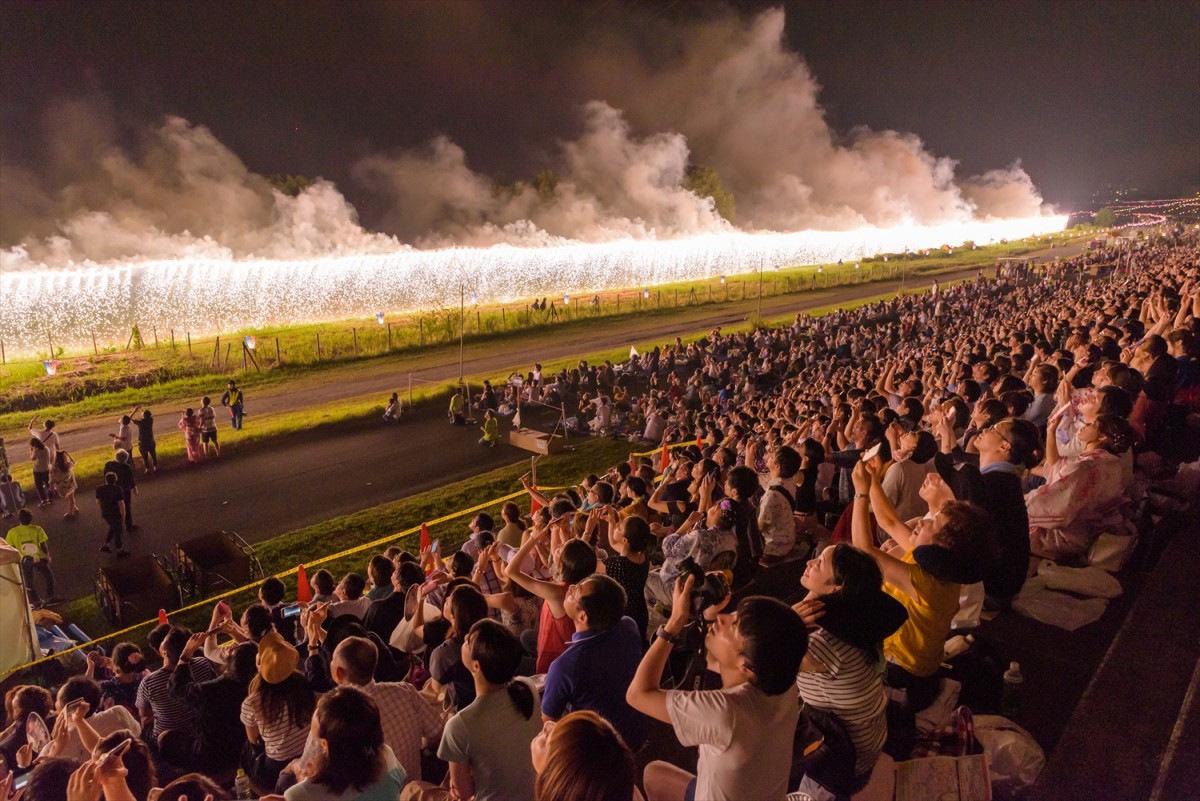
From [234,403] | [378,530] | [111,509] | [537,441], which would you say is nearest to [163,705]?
[378,530]

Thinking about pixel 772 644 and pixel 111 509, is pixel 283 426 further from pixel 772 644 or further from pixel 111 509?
pixel 772 644

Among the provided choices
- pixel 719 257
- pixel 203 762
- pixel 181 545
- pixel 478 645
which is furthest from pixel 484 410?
pixel 719 257

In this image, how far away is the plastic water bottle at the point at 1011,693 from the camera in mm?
4195

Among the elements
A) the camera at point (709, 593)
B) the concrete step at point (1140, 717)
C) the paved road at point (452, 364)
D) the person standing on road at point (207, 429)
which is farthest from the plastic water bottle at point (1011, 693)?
the paved road at point (452, 364)

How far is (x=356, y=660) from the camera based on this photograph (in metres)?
3.66

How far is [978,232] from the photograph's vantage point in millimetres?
148500

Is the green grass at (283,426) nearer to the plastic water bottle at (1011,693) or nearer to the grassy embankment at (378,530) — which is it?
the grassy embankment at (378,530)

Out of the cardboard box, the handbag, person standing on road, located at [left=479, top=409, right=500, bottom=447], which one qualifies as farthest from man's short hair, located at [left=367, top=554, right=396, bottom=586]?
person standing on road, located at [left=479, top=409, right=500, bottom=447]

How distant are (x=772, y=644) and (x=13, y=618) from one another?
1038cm

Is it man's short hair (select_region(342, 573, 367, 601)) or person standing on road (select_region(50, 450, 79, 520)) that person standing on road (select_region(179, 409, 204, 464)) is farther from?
man's short hair (select_region(342, 573, 367, 601))

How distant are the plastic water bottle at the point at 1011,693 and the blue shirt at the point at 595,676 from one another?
7.99ft

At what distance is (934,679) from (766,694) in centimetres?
177

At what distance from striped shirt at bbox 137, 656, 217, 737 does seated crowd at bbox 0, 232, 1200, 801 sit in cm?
2

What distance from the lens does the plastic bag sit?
11.8 feet
